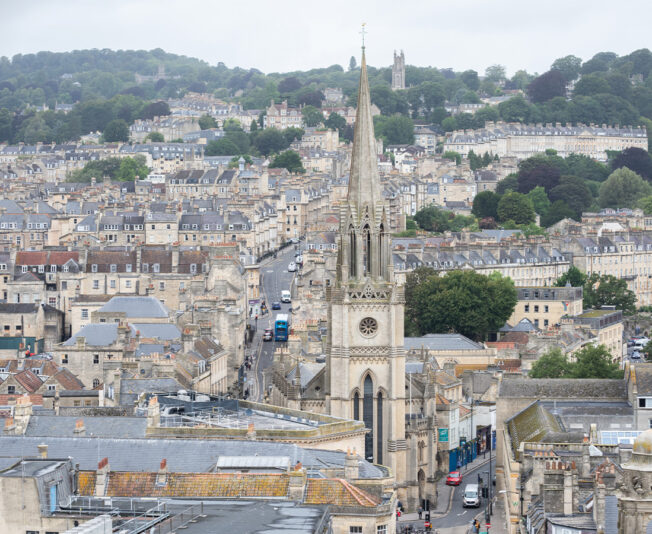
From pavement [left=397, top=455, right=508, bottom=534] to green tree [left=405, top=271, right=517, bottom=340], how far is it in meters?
42.1

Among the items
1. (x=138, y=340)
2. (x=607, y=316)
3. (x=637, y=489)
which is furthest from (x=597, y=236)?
(x=637, y=489)

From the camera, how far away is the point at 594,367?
328 feet

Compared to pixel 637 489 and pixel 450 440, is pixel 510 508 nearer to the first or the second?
pixel 450 440

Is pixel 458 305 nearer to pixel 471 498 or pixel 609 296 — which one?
pixel 609 296

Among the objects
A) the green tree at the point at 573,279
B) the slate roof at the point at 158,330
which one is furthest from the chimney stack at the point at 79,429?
the green tree at the point at 573,279

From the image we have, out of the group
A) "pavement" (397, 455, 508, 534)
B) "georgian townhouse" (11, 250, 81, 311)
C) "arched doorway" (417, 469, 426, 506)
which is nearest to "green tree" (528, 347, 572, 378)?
"pavement" (397, 455, 508, 534)

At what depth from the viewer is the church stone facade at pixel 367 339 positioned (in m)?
82.0

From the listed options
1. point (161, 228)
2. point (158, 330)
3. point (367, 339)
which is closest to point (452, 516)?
point (367, 339)

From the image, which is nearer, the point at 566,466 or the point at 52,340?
the point at 566,466

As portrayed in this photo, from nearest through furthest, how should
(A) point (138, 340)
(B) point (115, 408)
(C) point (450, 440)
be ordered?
(B) point (115, 408), (C) point (450, 440), (A) point (138, 340)

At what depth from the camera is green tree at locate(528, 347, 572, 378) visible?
104 m

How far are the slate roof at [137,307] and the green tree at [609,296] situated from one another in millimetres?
51300

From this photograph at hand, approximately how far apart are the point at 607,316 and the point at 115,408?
6896 cm

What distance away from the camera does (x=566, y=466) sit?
57.8 m
